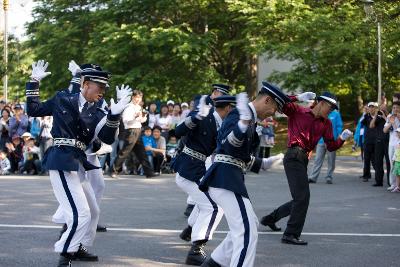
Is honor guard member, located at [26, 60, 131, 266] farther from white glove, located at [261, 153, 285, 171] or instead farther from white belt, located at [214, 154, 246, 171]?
white glove, located at [261, 153, 285, 171]

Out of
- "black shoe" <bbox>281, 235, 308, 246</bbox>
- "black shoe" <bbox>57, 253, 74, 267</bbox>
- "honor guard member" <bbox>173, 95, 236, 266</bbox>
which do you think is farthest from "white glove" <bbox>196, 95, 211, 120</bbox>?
"black shoe" <bbox>281, 235, 308, 246</bbox>

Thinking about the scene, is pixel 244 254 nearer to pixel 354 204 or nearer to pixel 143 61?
pixel 354 204

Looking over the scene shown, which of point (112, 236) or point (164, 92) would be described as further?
point (164, 92)

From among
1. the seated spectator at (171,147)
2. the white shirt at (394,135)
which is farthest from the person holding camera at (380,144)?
the seated spectator at (171,147)

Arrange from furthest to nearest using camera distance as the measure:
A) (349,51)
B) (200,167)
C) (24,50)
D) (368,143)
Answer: (24,50), (349,51), (368,143), (200,167)

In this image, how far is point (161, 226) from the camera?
9.98 meters

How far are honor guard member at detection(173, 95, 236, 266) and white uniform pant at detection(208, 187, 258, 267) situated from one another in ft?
3.92

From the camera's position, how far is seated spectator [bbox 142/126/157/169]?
18.2m

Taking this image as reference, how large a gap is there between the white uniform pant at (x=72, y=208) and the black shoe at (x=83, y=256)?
294 millimetres

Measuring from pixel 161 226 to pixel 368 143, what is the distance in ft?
26.4

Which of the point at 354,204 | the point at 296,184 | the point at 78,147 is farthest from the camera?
the point at 354,204

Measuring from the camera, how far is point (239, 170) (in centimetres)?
653

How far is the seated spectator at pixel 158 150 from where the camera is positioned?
717 inches

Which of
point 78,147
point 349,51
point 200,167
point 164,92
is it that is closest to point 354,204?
point 200,167
